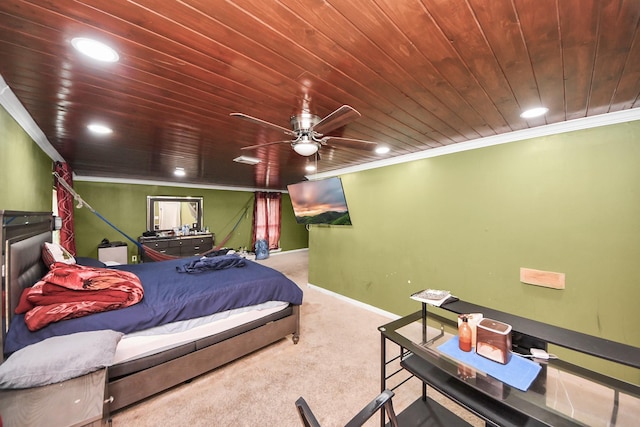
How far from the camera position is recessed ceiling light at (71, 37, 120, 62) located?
3.31 ft

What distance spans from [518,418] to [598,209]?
1861mm

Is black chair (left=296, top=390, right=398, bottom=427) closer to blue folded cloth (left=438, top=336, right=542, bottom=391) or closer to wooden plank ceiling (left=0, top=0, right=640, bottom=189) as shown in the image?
blue folded cloth (left=438, top=336, right=542, bottom=391)

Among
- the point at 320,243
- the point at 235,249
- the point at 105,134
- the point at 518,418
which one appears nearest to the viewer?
the point at 518,418

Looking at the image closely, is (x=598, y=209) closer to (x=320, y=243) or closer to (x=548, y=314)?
(x=548, y=314)

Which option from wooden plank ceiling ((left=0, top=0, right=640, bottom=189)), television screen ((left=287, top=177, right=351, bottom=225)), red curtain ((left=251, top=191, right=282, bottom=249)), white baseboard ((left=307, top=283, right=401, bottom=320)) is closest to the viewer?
wooden plank ceiling ((left=0, top=0, right=640, bottom=189))

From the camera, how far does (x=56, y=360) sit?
1.20 metres

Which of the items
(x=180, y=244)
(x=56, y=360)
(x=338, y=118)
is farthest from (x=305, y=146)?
(x=180, y=244)

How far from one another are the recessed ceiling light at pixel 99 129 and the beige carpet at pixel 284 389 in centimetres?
225

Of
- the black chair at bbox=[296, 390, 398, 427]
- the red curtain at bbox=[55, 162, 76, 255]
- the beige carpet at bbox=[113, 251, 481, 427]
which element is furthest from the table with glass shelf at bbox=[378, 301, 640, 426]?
the red curtain at bbox=[55, 162, 76, 255]

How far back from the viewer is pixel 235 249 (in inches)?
255

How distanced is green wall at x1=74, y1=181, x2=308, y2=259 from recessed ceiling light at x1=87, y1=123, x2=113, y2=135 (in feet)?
11.2

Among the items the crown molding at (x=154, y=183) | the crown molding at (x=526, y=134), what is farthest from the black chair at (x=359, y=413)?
the crown molding at (x=154, y=183)

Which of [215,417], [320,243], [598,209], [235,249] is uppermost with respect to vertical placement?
[598,209]

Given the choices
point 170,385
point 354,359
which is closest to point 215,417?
point 170,385
